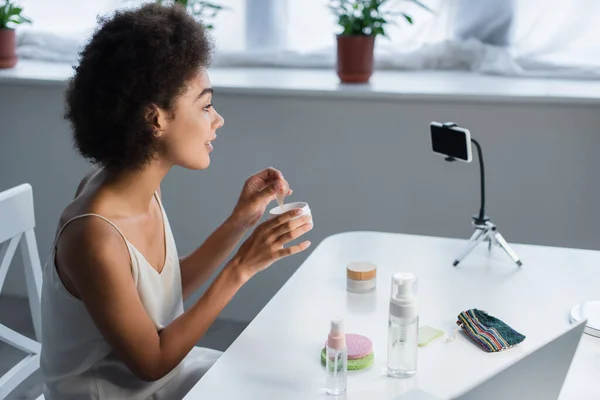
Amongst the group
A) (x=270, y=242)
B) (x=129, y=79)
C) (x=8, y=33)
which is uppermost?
(x=129, y=79)

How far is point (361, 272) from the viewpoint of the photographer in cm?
130

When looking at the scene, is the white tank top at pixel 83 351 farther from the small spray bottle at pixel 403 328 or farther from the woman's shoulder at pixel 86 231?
the small spray bottle at pixel 403 328

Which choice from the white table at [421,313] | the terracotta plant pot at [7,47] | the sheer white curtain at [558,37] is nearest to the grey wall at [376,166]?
the terracotta plant pot at [7,47]

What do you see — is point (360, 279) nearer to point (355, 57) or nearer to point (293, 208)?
point (293, 208)

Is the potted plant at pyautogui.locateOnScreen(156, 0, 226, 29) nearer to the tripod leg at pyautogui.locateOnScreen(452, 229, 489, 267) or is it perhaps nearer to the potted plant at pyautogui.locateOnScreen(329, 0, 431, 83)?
the potted plant at pyautogui.locateOnScreen(329, 0, 431, 83)

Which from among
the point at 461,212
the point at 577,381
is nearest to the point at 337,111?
the point at 461,212

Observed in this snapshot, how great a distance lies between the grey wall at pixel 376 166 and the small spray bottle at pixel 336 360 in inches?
51.6

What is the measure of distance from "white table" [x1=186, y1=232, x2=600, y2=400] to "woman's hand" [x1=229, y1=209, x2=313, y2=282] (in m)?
0.08

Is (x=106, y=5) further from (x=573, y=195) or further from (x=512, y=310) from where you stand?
(x=512, y=310)

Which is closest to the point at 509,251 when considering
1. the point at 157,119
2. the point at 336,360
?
the point at 336,360

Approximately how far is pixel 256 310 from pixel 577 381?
1.59m

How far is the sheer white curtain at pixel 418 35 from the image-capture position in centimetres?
236

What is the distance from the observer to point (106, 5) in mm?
2709

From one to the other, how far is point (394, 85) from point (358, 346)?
1336mm
